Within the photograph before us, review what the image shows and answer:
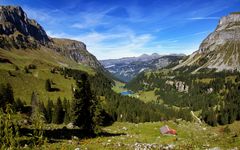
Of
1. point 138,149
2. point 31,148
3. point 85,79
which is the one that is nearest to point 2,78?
point 85,79

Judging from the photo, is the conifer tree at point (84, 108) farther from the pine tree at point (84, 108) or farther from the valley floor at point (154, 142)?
the valley floor at point (154, 142)

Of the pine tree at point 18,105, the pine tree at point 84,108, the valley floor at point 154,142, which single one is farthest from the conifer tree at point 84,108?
the pine tree at point 18,105

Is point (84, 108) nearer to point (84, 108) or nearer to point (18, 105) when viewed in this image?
point (84, 108)

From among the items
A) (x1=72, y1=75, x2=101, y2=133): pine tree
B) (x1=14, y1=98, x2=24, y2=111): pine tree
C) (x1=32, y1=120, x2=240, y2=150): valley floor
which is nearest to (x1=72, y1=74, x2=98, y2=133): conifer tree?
(x1=72, y1=75, x2=101, y2=133): pine tree

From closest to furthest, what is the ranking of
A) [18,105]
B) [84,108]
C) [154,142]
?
[154,142]
[84,108]
[18,105]

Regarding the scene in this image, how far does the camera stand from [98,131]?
179ft

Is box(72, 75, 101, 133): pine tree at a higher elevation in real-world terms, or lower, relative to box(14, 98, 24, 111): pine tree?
higher

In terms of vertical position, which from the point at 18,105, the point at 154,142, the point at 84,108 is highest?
the point at 84,108

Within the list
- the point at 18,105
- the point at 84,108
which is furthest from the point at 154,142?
the point at 18,105

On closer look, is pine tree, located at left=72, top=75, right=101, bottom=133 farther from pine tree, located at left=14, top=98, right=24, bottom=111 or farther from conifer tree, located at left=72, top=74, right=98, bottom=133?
pine tree, located at left=14, top=98, right=24, bottom=111

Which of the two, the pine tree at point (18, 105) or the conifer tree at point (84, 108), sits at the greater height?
the conifer tree at point (84, 108)

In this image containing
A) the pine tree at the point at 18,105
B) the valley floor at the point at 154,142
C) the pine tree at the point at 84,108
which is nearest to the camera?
the valley floor at the point at 154,142

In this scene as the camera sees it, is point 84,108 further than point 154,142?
Yes

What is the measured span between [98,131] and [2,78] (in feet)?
420
